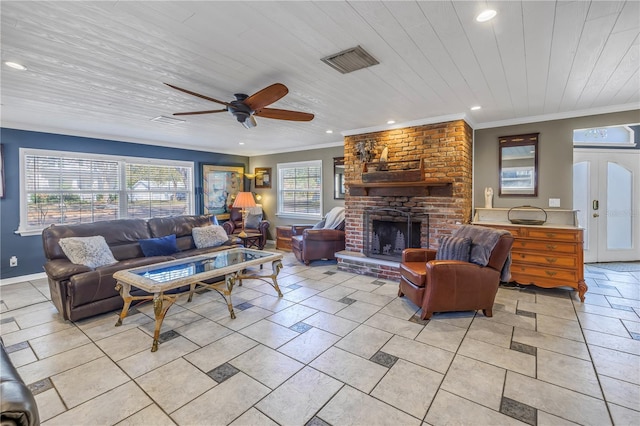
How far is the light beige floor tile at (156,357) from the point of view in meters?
2.22

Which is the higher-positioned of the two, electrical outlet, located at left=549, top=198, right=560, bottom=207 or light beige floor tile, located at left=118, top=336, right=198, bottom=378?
electrical outlet, located at left=549, top=198, right=560, bottom=207

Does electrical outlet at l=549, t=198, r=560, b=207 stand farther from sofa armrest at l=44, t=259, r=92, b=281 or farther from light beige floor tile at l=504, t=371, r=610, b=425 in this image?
sofa armrest at l=44, t=259, r=92, b=281

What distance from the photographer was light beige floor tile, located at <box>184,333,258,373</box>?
2.29 metres

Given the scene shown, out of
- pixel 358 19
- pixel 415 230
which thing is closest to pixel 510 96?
pixel 415 230

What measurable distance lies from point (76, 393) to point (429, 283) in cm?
296

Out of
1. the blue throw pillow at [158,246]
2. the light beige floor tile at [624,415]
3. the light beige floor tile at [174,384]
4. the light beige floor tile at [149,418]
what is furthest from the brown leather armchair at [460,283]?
the blue throw pillow at [158,246]

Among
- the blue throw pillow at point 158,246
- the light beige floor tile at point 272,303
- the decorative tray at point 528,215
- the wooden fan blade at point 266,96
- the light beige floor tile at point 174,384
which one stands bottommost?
the light beige floor tile at point 174,384

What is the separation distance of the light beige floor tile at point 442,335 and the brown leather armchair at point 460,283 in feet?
0.53

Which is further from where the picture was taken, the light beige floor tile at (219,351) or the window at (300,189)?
the window at (300,189)

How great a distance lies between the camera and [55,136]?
485 cm

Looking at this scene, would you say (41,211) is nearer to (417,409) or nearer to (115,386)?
(115,386)

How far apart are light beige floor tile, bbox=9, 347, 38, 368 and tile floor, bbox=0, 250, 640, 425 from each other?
0.05 feet

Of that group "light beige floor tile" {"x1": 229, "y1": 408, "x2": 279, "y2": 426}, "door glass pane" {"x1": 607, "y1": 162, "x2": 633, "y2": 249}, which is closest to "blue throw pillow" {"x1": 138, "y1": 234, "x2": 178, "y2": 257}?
"light beige floor tile" {"x1": 229, "y1": 408, "x2": 279, "y2": 426}

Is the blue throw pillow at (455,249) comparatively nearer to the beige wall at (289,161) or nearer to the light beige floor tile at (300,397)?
the light beige floor tile at (300,397)
